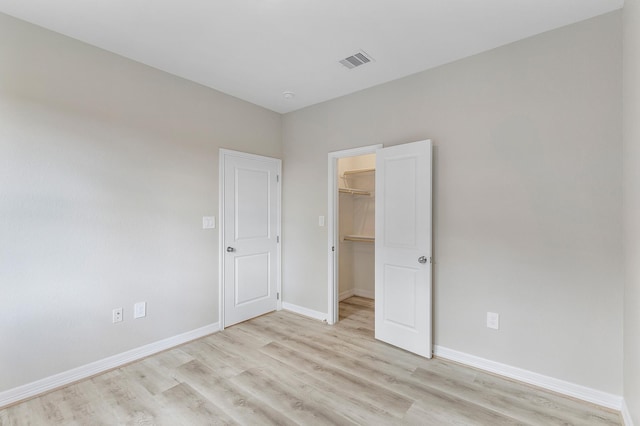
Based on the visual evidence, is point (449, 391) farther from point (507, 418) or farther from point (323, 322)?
point (323, 322)

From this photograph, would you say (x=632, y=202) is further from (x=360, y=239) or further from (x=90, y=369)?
(x=90, y=369)

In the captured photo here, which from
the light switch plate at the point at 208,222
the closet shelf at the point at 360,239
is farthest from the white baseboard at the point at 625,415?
the light switch plate at the point at 208,222

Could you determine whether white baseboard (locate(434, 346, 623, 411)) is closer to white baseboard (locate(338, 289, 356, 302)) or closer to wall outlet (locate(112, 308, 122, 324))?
white baseboard (locate(338, 289, 356, 302))

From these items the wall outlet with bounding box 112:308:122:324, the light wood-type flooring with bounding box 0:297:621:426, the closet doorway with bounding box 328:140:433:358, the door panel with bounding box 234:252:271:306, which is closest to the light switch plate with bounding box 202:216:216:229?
the door panel with bounding box 234:252:271:306

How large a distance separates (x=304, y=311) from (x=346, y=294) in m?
1.06

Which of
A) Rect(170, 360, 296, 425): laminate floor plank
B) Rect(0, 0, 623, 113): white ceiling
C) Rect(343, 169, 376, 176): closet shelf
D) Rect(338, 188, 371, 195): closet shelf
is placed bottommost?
Rect(170, 360, 296, 425): laminate floor plank

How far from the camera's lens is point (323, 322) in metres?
3.53

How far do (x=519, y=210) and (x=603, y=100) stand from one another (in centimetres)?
89

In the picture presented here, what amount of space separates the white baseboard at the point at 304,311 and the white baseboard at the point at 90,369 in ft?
3.73

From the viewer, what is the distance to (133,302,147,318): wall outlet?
8.62 ft

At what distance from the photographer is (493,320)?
239 cm

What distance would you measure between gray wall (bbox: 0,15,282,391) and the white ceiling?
300 mm

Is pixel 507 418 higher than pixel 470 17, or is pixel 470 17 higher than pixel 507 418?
pixel 470 17

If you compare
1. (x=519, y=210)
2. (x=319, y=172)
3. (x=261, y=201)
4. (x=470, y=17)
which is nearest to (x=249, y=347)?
(x=261, y=201)
